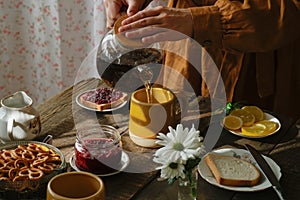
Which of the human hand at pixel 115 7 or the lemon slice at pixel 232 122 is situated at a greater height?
the human hand at pixel 115 7

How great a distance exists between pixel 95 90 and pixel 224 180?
55 centimetres

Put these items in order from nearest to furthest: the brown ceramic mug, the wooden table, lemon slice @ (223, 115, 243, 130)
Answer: the brown ceramic mug < the wooden table < lemon slice @ (223, 115, 243, 130)

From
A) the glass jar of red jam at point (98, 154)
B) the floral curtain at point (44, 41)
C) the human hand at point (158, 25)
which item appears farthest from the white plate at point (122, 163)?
the floral curtain at point (44, 41)

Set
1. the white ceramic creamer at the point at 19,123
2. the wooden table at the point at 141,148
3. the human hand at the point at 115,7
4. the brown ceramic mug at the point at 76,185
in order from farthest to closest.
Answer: the human hand at the point at 115,7 → the white ceramic creamer at the point at 19,123 → the wooden table at the point at 141,148 → the brown ceramic mug at the point at 76,185

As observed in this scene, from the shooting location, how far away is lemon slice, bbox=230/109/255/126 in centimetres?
152

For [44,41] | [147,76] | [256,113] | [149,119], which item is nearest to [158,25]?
[147,76]

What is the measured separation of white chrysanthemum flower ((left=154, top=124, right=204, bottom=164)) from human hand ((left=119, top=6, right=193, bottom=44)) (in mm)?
352

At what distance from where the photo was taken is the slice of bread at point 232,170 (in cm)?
126

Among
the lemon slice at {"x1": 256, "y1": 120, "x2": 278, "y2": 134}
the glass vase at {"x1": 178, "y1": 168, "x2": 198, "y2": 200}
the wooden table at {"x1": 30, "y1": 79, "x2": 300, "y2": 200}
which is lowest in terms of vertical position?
the wooden table at {"x1": 30, "y1": 79, "x2": 300, "y2": 200}

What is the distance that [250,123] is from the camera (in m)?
1.52

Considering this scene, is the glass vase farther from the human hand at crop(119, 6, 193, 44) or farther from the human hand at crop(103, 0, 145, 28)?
the human hand at crop(103, 0, 145, 28)

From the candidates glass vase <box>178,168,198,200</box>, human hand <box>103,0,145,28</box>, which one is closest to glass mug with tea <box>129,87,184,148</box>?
glass vase <box>178,168,198,200</box>

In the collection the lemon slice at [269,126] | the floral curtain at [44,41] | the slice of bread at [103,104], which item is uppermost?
the lemon slice at [269,126]

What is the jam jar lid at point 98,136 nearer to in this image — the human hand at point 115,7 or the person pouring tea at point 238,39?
the person pouring tea at point 238,39
